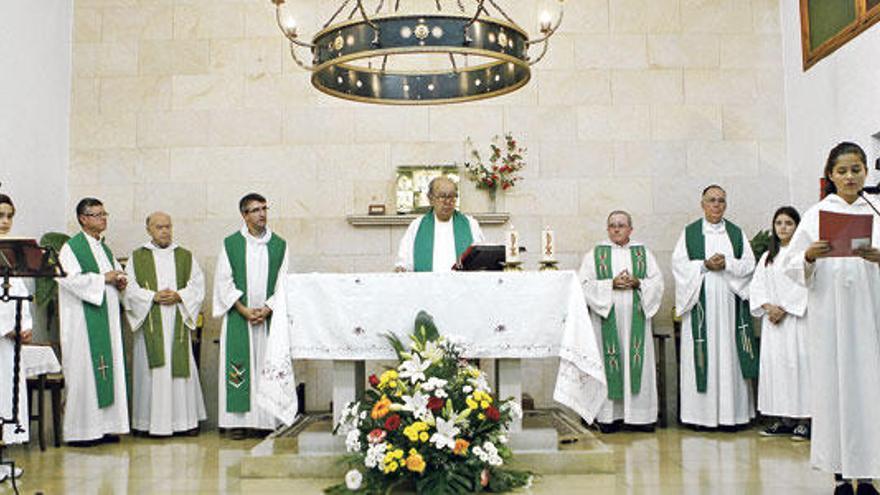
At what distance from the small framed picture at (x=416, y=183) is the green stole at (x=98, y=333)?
2696 millimetres

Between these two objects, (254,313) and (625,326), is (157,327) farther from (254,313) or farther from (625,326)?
(625,326)

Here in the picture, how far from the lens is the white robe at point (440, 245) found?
6520 mm

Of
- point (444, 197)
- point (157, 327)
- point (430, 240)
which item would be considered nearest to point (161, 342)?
point (157, 327)

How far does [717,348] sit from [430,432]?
352 centimetres

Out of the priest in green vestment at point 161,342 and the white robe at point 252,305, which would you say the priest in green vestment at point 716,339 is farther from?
the priest in green vestment at point 161,342

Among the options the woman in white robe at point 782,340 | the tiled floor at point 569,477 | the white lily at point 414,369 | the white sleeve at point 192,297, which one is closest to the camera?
the white lily at point 414,369

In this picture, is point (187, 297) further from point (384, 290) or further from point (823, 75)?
point (823, 75)

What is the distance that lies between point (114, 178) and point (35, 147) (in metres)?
0.79

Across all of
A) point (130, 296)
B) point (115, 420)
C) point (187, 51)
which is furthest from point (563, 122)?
point (115, 420)

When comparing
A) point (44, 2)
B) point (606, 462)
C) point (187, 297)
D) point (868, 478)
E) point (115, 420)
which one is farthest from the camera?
point (44, 2)

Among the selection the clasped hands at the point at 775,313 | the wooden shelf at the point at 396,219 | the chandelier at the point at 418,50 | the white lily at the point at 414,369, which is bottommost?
the white lily at the point at 414,369

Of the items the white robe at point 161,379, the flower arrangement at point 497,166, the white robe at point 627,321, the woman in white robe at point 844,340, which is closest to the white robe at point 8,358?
the white robe at point 161,379

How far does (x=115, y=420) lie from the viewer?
696cm

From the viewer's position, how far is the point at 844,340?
409 centimetres
